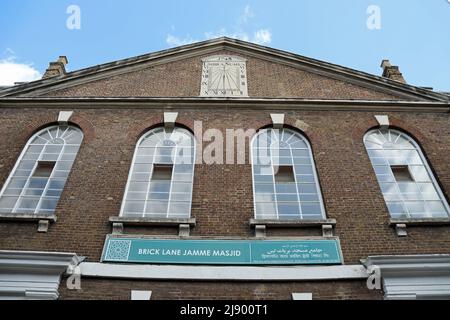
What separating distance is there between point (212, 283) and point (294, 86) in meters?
7.69

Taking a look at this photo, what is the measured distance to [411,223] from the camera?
328 inches

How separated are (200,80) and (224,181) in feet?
15.9

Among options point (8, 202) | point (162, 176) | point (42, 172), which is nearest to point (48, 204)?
point (8, 202)

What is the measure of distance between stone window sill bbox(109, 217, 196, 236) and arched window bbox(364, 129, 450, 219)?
192 inches

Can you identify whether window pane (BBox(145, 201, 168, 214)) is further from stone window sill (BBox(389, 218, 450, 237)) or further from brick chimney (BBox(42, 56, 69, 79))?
brick chimney (BBox(42, 56, 69, 79))

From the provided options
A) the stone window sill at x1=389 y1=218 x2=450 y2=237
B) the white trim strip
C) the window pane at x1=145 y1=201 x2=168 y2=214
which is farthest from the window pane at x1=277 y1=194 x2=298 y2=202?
the window pane at x1=145 y1=201 x2=168 y2=214

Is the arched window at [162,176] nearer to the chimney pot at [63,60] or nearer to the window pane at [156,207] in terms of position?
the window pane at [156,207]

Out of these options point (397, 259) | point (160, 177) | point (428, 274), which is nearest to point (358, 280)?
point (397, 259)

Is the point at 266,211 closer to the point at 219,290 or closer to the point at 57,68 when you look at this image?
the point at 219,290

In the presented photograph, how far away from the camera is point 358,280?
7410 mm

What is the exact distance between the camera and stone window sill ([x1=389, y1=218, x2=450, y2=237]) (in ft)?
27.0

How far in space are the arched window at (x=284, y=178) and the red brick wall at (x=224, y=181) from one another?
0.87 feet

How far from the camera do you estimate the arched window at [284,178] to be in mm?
8922
